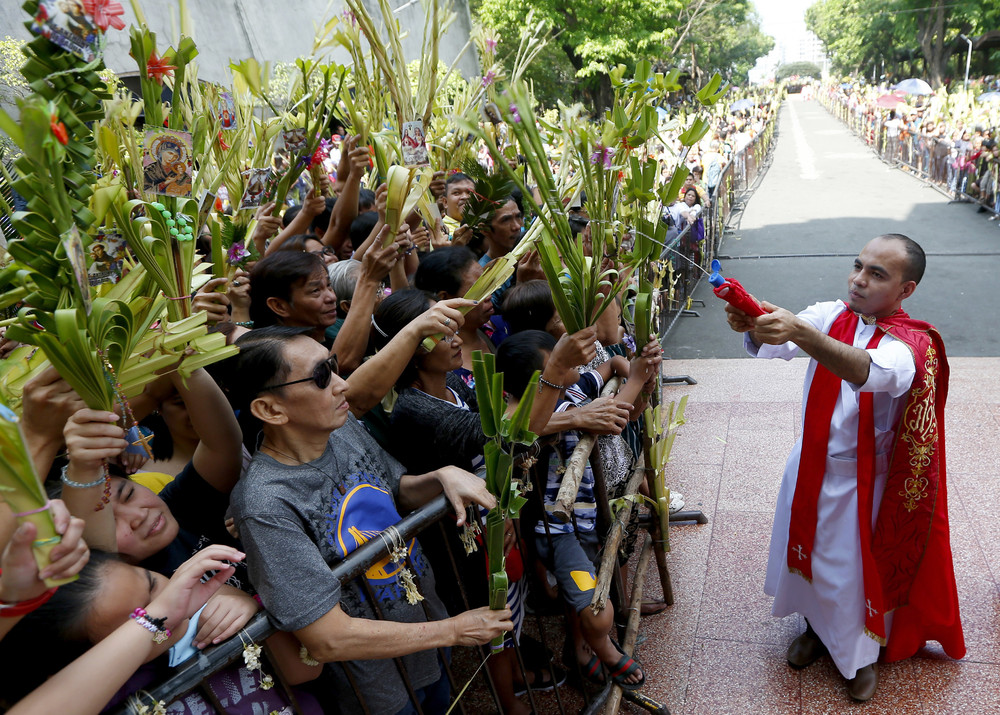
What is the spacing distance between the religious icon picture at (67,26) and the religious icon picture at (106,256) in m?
0.49

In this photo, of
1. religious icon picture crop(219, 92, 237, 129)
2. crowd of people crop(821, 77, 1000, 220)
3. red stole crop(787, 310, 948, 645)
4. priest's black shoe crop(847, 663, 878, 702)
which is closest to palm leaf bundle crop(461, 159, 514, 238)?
religious icon picture crop(219, 92, 237, 129)

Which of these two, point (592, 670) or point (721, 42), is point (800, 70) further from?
point (592, 670)

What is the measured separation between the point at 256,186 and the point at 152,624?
216 centimetres

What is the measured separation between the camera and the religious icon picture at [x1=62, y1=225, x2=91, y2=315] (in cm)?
121

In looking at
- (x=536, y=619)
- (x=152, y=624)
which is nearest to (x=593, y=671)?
(x=536, y=619)

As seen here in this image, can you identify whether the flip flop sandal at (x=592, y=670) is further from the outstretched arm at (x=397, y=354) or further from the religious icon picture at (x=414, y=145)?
the religious icon picture at (x=414, y=145)

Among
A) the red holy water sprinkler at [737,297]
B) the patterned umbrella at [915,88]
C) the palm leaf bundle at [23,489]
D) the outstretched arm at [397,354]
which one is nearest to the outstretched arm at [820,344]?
the red holy water sprinkler at [737,297]

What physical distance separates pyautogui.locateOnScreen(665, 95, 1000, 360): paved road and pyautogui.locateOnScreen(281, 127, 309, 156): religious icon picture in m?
4.77

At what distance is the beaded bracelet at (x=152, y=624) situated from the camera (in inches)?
54.4

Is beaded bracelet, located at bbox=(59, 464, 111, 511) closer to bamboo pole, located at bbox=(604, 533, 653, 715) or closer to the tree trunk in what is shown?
bamboo pole, located at bbox=(604, 533, 653, 715)

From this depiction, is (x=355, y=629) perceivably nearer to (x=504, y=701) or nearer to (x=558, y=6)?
(x=504, y=701)

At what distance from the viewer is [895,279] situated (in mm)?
2539

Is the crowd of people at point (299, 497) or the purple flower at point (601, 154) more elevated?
the purple flower at point (601, 154)

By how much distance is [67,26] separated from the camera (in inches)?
50.6
